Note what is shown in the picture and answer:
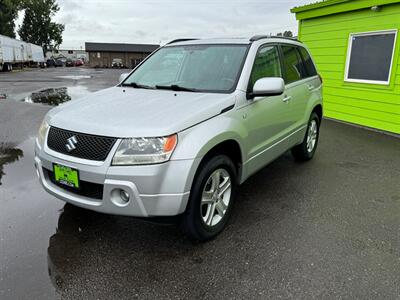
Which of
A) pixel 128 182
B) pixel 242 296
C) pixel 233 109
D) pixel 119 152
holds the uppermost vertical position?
pixel 233 109

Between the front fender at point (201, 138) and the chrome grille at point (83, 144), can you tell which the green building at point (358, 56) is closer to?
the front fender at point (201, 138)

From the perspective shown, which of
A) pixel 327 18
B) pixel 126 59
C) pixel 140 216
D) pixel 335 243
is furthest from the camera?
pixel 126 59

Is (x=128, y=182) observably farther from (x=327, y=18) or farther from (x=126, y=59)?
(x=126, y=59)

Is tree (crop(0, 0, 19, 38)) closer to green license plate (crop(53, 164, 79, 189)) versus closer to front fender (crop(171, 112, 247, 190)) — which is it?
green license plate (crop(53, 164, 79, 189))

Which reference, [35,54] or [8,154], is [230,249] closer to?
[8,154]

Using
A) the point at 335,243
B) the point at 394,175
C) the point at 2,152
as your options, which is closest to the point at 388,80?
the point at 394,175

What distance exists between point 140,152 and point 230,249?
1.24 metres

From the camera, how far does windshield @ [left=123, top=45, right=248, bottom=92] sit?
3455mm

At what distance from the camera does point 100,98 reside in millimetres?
3439

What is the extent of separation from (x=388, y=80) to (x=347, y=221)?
203 inches

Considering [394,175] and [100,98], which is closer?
[100,98]

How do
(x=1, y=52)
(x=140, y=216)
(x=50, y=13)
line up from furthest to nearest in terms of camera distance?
(x=50, y=13)
(x=1, y=52)
(x=140, y=216)

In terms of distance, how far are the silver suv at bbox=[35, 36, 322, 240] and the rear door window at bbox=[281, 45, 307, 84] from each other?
0.07 meters

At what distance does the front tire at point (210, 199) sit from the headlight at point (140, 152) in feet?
1.41
